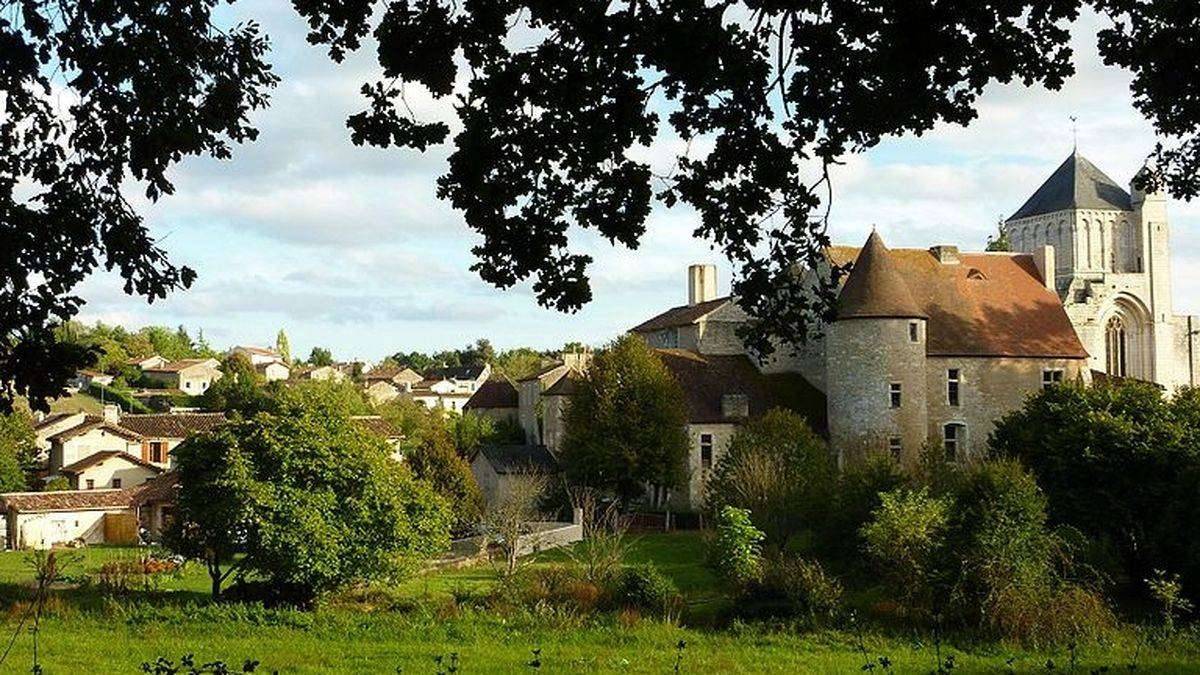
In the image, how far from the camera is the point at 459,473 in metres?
45.8

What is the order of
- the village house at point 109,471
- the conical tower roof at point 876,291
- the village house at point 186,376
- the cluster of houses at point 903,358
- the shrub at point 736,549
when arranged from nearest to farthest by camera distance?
the shrub at point 736,549, the conical tower roof at point 876,291, the cluster of houses at point 903,358, the village house at point 109,471, the village house at point 186,376

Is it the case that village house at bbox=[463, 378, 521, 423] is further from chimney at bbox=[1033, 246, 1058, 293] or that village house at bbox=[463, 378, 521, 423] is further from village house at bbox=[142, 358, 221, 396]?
village house at bbox=[142, 358, 221, 396]

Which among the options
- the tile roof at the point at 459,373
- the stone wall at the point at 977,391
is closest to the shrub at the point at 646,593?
the stone wall at the point at 977,391

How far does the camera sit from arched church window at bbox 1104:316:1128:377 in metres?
56.4

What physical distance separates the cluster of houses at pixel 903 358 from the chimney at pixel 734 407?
57mm

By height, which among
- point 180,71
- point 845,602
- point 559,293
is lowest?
point 845,602

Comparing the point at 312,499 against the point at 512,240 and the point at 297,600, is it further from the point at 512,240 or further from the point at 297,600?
the point at 512,240

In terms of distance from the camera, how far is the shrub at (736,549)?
30.5 m

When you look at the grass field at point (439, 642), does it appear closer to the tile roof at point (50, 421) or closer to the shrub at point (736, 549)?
the shrub at point (736, 549)

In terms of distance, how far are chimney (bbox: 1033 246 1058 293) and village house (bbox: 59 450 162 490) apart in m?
39.7

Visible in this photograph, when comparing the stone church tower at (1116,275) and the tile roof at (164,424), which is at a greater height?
the stone church tower at (1116,275)

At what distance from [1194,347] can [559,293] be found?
5377 centimetres

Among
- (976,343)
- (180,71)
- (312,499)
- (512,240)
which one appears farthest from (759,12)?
(976,343)

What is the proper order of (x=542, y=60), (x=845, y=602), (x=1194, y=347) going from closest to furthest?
(x=542, y=60) < (x=845, y=602) < (x=1194, y=347)
